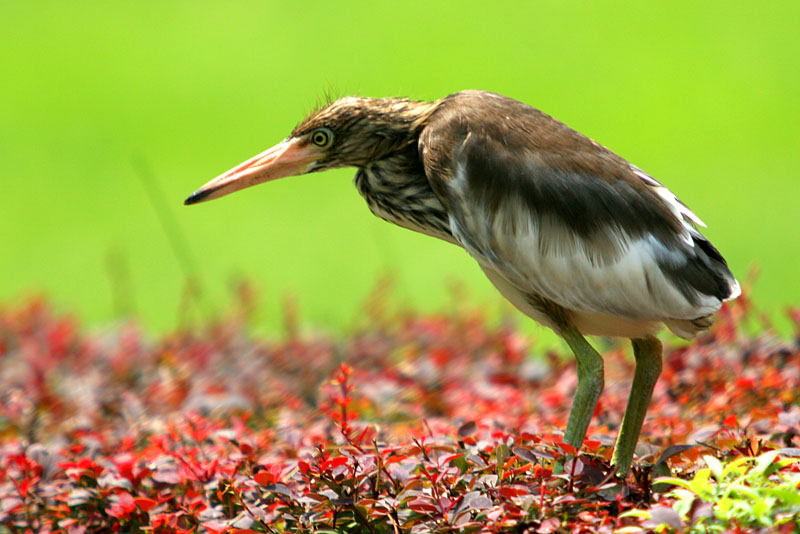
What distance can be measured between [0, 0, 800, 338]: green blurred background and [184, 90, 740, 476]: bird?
5004 millimetres

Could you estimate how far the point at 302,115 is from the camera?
30.8ft

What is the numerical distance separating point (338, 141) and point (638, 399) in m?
1.61

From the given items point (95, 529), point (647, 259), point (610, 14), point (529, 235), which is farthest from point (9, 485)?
point (610, 14)

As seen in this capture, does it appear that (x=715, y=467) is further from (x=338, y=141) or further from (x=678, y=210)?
(x=338, y=141)

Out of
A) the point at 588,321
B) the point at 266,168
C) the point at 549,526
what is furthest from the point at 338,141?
the point at 549,526

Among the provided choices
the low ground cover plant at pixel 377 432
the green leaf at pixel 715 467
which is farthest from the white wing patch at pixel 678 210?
the green leaf at pixel 715 467

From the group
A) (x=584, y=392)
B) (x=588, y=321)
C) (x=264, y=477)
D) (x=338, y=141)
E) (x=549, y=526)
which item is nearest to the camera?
(x=549, y=526)

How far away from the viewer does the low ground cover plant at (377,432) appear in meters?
2.98

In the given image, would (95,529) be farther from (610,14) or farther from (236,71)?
(610,14)

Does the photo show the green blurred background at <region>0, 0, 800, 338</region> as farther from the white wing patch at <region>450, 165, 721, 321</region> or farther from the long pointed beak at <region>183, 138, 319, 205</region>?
the white wing patch at <region>450, 165, 721, 321</region>

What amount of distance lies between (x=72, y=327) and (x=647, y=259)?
4586mm

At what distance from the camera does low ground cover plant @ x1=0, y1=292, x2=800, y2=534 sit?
117 inches

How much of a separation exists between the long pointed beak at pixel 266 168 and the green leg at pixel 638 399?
5.18 feet

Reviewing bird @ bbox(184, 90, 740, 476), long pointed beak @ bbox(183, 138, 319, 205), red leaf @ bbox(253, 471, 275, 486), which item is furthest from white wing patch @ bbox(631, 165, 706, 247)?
Answer: red leaf @ bbox(253, 471, 275, 486)
